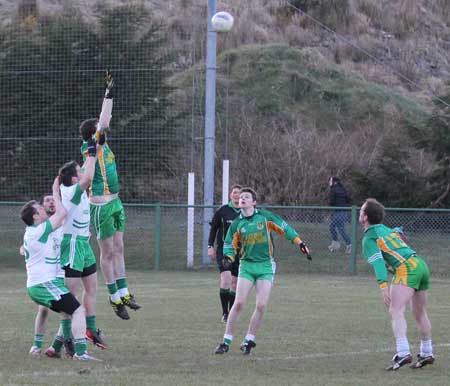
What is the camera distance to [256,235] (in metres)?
10.9

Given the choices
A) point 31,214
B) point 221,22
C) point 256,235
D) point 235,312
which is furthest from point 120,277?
point 221,22

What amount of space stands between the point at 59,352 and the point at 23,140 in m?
18.7

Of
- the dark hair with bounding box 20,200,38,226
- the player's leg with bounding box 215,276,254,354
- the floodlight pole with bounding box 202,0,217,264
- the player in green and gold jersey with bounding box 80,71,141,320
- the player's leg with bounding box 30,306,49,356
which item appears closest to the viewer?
the dark hair with bounding box 20,200,38,226

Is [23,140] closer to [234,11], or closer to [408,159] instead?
[408,159]

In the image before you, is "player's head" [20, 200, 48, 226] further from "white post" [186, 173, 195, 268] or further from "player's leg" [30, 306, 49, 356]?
"white post" [186, 173, 195, 268]

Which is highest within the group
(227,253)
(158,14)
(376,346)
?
(158,14)

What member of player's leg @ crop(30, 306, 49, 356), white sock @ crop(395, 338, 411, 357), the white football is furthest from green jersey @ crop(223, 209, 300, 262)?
the white football

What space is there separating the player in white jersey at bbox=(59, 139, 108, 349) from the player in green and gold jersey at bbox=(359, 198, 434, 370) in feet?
9.39

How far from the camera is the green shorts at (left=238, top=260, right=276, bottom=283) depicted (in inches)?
428

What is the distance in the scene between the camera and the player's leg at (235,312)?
10.4 meters

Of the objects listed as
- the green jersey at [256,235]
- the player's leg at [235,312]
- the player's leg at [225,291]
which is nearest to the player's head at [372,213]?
the green jersey at [256,235]

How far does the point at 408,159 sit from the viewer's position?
2856cm

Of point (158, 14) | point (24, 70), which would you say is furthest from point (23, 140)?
point (158, 14)

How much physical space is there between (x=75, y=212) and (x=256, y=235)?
2.04 meters
